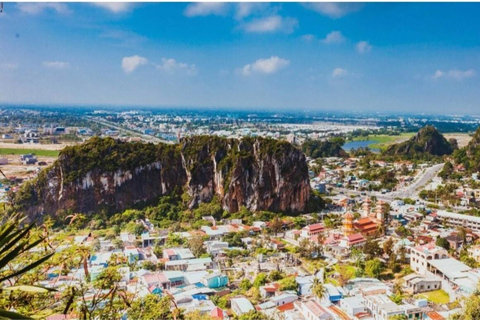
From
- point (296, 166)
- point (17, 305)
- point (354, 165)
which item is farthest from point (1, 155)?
point (17, 305)

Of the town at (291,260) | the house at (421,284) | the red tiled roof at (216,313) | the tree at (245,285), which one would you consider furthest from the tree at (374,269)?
the red tiled roof at (216,313)

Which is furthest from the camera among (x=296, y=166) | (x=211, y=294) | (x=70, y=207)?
(x=296, y=166)

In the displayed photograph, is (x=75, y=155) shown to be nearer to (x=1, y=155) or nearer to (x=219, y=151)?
(x=219, y=151)

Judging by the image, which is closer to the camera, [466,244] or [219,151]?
[466,244]

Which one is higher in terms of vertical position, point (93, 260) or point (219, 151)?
point (219, 151)

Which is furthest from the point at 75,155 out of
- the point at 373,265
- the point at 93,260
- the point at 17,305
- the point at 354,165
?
the point at 354,165

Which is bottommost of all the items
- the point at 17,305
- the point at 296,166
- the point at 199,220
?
the point at 199,220

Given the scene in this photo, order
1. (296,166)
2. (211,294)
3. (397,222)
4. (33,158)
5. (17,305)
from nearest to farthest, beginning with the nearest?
(17,305) → (211,294) → (397,222) → (296,166) → (33,158)

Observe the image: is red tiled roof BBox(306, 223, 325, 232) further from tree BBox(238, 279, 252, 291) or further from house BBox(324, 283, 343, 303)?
house BBox(324, 283, 343, 303)
